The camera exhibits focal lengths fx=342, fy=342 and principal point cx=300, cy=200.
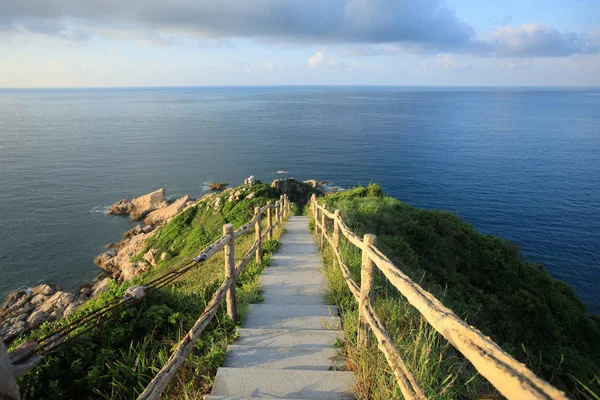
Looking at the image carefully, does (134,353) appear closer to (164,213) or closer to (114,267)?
(114,267)

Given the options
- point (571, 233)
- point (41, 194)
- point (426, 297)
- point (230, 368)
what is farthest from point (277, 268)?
point (41, 194)

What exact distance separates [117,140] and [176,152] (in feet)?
59.4

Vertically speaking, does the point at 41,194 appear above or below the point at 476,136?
below

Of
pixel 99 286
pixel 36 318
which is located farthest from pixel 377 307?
pixel 99 286

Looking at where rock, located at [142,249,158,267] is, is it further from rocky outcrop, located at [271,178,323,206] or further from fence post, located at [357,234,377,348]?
fence post, located at [357,234,377,348]

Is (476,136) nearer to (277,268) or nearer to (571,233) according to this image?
(571,233)

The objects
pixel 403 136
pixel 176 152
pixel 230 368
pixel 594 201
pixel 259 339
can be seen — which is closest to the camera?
pixel 230 368

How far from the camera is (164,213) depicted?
1339 inches

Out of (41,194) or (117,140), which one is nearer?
(41,194)

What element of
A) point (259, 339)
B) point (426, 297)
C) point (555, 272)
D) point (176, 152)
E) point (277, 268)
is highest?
point (426, 297)

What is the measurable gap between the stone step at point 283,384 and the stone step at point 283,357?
25 centimetres

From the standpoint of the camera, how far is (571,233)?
3092 cm

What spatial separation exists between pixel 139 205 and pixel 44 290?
14.9 metres

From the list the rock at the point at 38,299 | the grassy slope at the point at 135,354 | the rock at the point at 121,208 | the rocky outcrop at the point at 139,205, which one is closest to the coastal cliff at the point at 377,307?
the grassy slope at the point at 135,354
